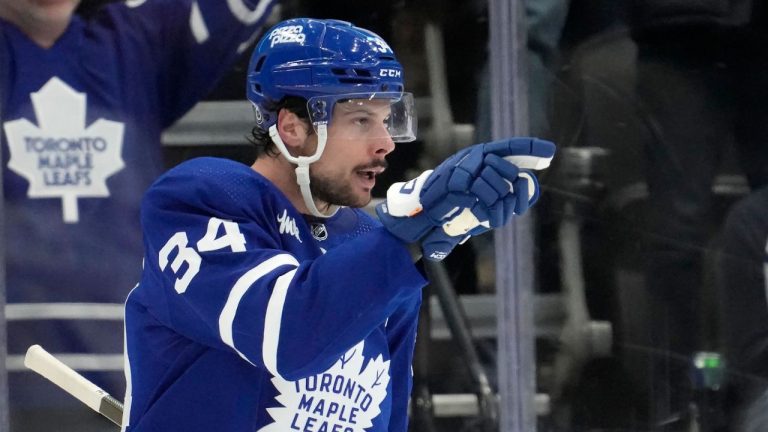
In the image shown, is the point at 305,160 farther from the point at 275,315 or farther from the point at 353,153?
the point at 275,315

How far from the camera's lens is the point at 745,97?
10.3 ft

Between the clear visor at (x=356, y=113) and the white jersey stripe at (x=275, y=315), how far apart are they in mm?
297

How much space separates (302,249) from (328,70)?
0.23 metres

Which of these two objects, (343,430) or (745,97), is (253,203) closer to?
(343,430)

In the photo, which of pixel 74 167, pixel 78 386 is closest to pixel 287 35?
pixel 78 386

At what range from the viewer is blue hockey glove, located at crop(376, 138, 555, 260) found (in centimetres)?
124

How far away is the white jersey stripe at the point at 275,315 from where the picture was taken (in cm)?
131

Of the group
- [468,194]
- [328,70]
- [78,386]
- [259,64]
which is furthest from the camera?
[78,386]

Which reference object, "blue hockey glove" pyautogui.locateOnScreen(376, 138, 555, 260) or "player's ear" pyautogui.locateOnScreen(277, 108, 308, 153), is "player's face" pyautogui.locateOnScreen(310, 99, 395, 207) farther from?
"blue hockey glove" pyautogui.locateOnScreen(376, 138, 555, 260)

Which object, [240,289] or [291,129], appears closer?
[240,289]

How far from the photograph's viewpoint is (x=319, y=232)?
1679 millimetres

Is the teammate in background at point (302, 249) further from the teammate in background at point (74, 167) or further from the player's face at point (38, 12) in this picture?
the player's face at point (38, 12)

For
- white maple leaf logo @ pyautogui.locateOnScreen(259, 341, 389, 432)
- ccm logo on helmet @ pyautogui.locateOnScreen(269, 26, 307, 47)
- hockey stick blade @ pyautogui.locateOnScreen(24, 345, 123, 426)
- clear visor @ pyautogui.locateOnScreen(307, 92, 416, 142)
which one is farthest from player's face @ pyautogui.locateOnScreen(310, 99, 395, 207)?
hockey stick blade @ pyautogui.locateOnScreen(24, 345, 123, 426)

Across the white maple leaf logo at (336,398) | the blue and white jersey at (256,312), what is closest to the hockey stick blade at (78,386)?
the blue and white jersey at (256,312)
